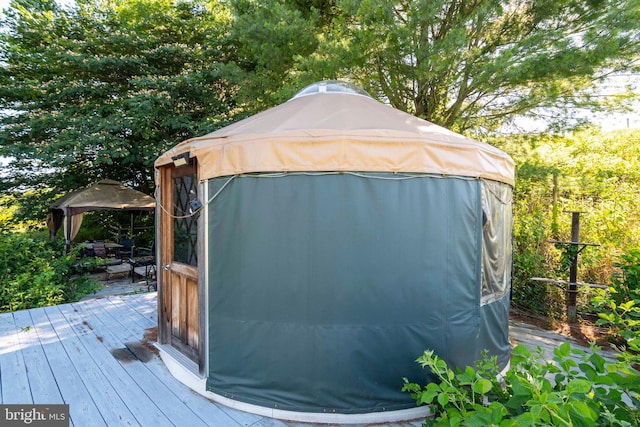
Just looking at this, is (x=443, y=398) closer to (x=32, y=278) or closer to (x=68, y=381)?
(x=68, y=381)

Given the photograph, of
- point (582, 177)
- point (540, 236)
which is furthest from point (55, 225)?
point (582, 177)

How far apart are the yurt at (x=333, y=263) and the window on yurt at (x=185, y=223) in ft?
1.08

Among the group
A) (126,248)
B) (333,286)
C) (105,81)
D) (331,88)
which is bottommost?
(126,248)

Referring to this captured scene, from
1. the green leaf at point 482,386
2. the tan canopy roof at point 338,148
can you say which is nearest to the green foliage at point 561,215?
the tan canopy roof at point 338,148

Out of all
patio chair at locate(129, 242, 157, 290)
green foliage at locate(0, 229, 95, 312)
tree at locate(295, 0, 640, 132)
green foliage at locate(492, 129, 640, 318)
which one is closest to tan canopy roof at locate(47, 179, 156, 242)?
green foliage at locate(0, 229, 95, 312)

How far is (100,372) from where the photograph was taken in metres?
2.76

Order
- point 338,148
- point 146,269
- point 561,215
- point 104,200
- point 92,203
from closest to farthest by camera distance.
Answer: point 338,148 < point 561,215 < point 146,269 < point 92,203 < point 104,200

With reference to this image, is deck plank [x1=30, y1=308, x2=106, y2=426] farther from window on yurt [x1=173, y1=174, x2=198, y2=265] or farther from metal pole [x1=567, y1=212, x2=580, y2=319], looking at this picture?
metal pole [x1=567, y1=212, x2=580, y2=319]

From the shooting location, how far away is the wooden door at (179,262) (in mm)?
2742

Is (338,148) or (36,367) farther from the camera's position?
(36,367)

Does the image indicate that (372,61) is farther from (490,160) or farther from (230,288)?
(230,288)

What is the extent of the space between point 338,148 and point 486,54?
3.34 m

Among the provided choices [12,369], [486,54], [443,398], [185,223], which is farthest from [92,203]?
[443,398]

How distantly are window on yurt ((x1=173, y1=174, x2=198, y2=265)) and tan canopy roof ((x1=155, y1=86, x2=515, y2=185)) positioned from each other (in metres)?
0.34
